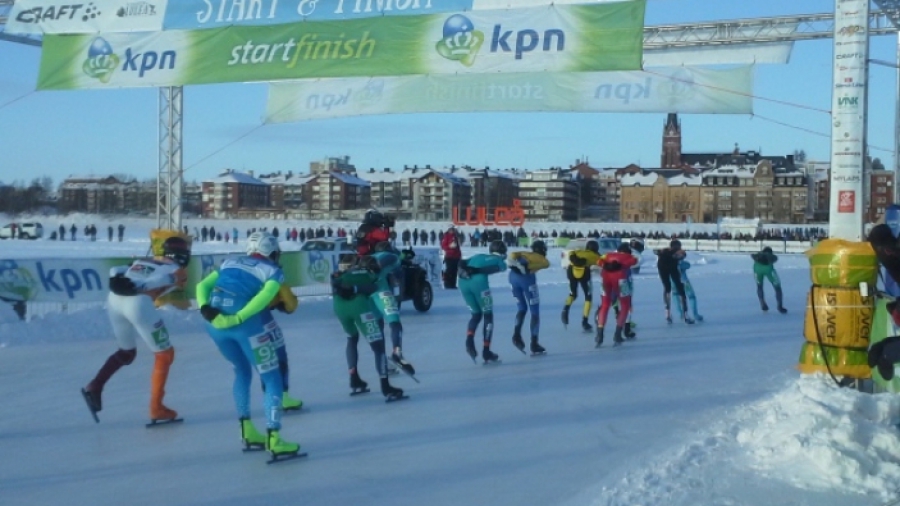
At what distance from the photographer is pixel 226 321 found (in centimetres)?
599

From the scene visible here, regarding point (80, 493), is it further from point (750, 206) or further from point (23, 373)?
point (750, 206)

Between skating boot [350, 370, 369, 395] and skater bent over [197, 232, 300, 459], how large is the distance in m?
2.44

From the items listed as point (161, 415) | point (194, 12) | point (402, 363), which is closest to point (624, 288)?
point (402, 363)

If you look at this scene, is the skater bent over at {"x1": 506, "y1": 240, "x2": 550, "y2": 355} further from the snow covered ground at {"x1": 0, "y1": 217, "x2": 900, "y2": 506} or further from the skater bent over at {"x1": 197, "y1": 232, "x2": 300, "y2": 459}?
the skater bent over at {"x1": 197, "y1": 232, "x2": 300, "y2": 459}

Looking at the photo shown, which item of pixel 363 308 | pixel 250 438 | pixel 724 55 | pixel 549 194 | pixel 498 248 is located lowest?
pixel 250 438

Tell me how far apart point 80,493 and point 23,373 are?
16.3 ft

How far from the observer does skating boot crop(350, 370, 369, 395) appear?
8.69 metres

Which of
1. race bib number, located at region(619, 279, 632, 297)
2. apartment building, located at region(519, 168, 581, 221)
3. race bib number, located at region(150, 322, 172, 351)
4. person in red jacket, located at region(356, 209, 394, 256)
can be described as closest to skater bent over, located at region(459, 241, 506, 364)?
person in red jacket, located at region(356, 209, 394, 256)

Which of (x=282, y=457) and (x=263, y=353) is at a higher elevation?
(x=263, y=353)

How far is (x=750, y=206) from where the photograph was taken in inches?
3504

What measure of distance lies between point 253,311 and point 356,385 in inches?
115

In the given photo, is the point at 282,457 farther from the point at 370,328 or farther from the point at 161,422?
the point at 370,328

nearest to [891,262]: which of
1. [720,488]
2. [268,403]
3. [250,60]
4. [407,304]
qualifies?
[720,488]

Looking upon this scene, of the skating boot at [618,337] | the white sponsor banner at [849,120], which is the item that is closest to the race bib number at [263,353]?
the skating boot at [618,337]
